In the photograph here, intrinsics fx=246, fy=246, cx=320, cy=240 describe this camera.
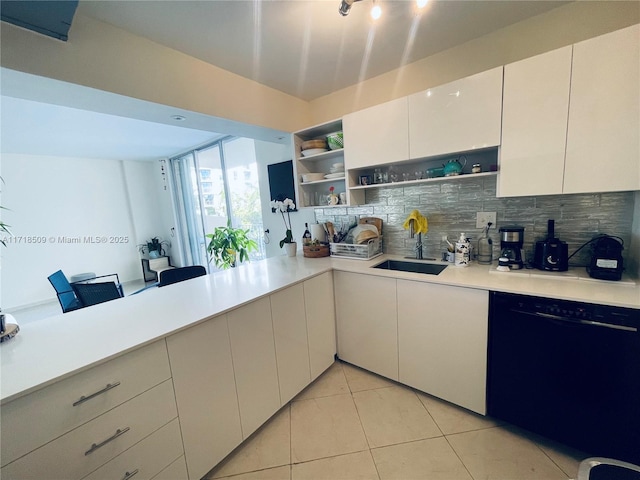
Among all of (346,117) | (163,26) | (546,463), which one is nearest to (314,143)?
(346,117)

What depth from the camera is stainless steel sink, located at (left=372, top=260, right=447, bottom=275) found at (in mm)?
1889

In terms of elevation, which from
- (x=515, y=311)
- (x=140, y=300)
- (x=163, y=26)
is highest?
(x=163, y=26)

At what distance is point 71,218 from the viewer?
471 centimetres

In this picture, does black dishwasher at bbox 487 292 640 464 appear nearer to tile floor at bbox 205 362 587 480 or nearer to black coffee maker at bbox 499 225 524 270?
tile floor at bbox 205 362 587 480

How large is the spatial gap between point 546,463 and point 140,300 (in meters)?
2.45

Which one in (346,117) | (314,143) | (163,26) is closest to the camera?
(163,26)

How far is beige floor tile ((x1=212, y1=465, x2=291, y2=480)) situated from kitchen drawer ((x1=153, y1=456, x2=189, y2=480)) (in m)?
0.26

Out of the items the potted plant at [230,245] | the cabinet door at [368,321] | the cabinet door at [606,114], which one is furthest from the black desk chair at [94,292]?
the cabinet door at [606,114]

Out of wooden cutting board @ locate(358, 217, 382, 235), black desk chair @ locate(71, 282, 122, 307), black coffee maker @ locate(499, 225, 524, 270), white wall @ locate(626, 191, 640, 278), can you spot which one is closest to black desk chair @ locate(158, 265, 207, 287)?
black desk chair @ locate(71, 282, 122, 307)

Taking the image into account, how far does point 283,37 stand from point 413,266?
1882 millimetres

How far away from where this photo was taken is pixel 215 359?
1277mm

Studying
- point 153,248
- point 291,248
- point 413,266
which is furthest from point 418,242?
point 153,248

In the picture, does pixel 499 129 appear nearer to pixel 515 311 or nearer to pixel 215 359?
pixel 515 311

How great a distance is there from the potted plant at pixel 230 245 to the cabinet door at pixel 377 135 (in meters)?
2.29
